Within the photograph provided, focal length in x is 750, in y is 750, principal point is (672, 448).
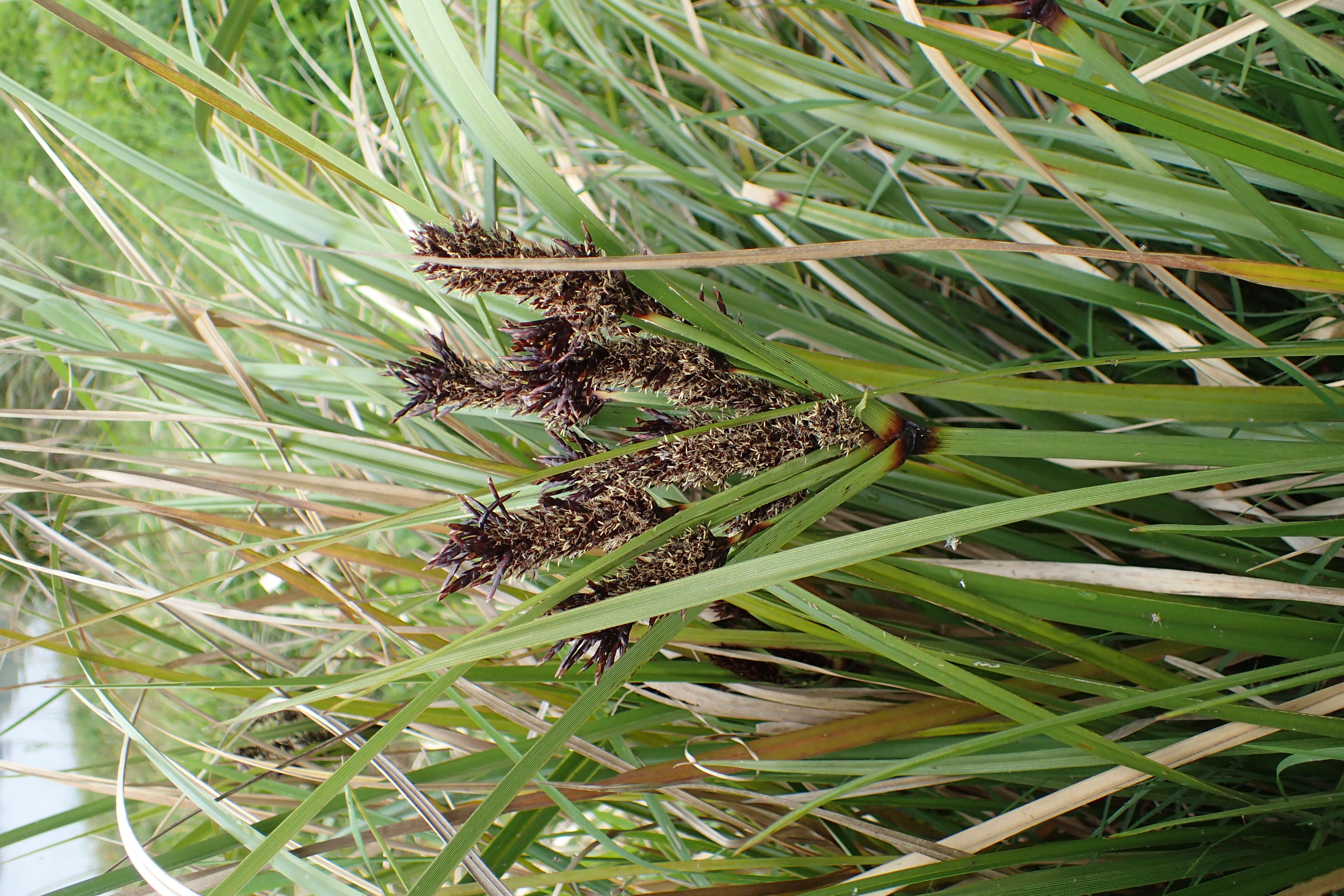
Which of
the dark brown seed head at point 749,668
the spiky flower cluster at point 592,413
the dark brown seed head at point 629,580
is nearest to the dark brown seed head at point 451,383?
the spiky flower cluster at point 592,413

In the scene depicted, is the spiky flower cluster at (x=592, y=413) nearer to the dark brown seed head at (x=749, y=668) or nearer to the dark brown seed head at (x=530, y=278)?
the dark brown seed head at (x=530, y=278)

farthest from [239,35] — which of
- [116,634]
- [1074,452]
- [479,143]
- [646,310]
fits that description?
[116,634]

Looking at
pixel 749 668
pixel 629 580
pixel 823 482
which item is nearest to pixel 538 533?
pixel 629 580

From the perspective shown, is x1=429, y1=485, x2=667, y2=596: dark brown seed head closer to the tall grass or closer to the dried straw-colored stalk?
the tall grass

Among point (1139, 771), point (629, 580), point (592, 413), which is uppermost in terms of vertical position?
point (592, 413)

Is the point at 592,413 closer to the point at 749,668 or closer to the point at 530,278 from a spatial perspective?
the point at 530,278
